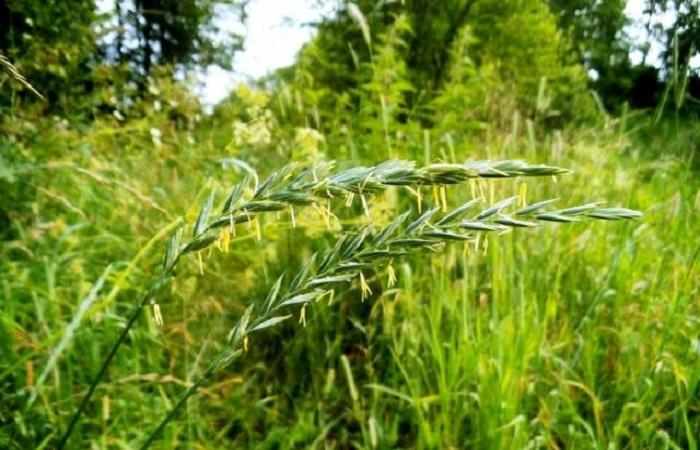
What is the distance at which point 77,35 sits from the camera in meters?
2.96

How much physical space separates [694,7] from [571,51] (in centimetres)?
1149

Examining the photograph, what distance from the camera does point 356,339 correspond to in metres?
2.01

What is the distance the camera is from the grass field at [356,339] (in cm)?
155

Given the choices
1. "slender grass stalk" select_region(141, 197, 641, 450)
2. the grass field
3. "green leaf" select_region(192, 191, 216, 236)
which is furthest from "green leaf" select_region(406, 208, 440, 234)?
the grass field

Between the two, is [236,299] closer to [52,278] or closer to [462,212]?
[52,278]

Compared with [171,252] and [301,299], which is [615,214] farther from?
[171,252]

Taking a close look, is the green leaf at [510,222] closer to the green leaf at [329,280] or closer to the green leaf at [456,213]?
the green leaf at [456,213]

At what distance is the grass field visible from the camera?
155cm

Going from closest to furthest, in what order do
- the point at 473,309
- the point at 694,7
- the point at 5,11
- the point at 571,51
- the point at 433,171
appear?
the point at 433,171
the point at 473,309
the point at 694,7
the point at 5,11
the point at 571,51

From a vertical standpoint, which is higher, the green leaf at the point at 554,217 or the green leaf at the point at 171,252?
the green leaf at the point at 554,217

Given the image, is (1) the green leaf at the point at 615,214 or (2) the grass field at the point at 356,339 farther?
(2) the grass field at the point at 356,339

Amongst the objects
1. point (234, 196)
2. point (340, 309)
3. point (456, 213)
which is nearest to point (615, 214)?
point (456, 213)

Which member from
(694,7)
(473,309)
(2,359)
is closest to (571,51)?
(694,7)

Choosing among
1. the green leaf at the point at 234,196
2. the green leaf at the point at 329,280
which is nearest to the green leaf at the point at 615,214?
the green leaf at the point at 329,280
